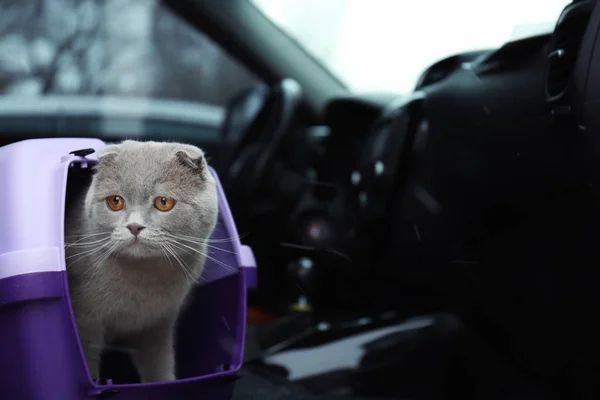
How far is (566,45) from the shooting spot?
80 cm

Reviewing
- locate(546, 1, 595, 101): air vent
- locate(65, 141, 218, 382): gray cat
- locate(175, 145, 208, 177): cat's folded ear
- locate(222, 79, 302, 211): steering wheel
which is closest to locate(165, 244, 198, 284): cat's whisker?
locate(65, 141, 218, 382): gray cat

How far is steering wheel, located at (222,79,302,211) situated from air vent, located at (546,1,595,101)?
0.58 m

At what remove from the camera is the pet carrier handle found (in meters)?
0.75

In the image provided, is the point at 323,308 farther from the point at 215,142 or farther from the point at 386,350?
the point at 215,142

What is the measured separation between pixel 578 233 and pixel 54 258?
678mm

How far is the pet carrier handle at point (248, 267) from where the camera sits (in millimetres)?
747

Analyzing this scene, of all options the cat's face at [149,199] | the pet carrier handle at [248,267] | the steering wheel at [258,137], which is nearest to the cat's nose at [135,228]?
the cat's face at [149,199]

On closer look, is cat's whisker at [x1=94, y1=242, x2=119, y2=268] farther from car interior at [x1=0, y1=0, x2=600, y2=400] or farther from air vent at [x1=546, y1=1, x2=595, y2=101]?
air vent at [x1=546, y1=1, x2=595, y2=101]

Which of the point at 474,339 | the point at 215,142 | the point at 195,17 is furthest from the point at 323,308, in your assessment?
the point at 195,17

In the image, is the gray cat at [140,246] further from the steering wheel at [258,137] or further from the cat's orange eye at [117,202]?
the steering wheel at [258,137]

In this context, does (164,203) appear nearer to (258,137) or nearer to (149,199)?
(149,199)

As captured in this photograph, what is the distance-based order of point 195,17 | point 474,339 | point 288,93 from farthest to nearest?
1. point 195,17
2. point 288,93
3. point 474,339

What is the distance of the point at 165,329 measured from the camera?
0.77 m

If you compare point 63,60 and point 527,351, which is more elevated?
point 63,60
